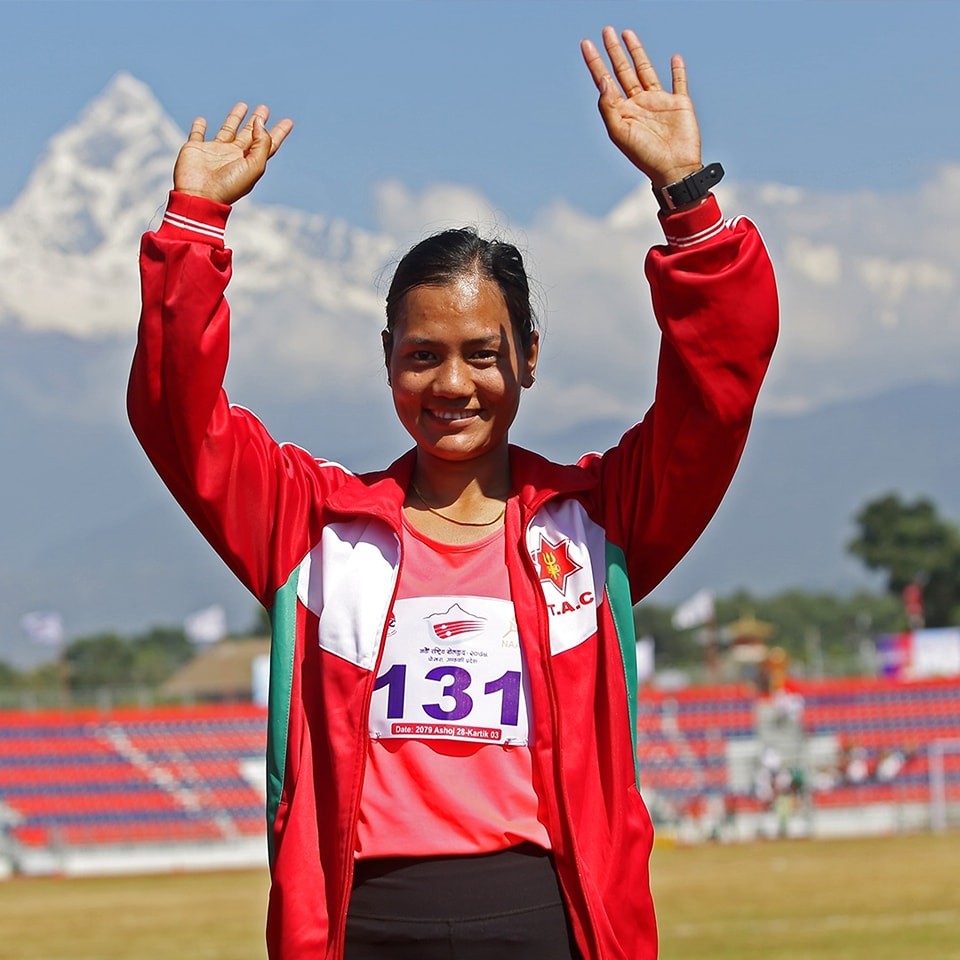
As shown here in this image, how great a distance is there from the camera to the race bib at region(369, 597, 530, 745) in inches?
114

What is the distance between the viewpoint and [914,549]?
83.8 metres

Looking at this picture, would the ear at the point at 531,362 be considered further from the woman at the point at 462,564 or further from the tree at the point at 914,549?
the tree at the point at 914,549

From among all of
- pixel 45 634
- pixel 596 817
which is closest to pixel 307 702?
pixel 596 817

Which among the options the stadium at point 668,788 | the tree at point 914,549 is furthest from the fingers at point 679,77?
the tree at point 914,549

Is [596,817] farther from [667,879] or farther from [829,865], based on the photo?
[829,865]

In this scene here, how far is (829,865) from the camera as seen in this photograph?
875 inches

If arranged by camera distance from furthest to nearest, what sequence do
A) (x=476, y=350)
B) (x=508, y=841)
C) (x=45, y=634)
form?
(x=45, y=634) < (x=476, y=350) < (x=508, y=841)

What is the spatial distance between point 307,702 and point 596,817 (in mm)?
517

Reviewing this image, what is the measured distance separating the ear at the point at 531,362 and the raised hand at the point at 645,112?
387 mm

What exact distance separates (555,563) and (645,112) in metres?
0.77

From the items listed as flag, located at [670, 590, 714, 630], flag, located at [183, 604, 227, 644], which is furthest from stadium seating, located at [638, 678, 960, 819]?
flag, located at [183, 604, 227, 644]

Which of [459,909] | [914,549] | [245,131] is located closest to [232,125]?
[245,131]

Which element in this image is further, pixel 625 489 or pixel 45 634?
pixel 45 634

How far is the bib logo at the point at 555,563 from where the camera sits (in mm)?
2977
